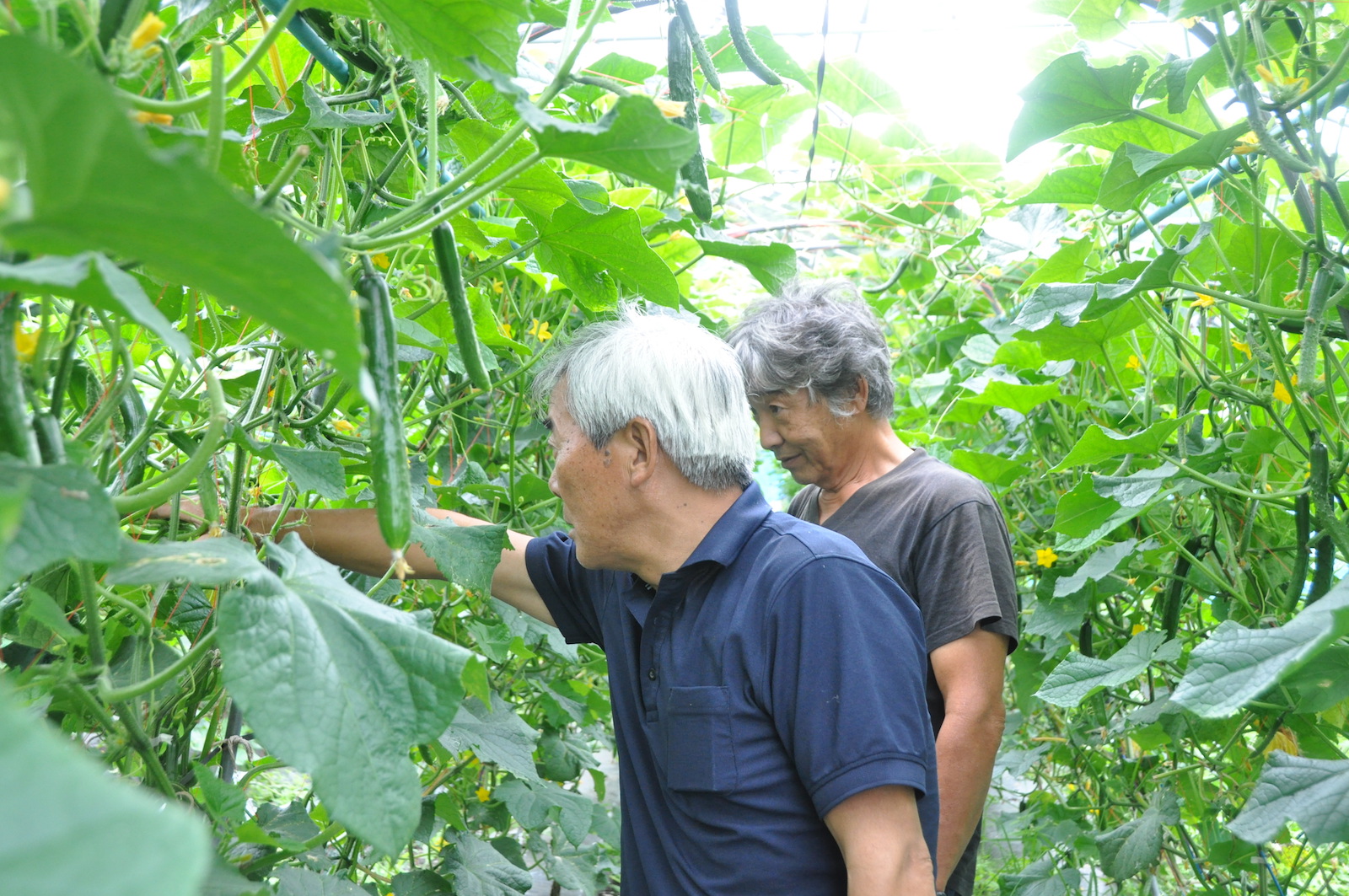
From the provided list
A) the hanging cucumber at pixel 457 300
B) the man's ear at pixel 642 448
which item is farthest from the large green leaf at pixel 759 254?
the hanging cucumber at pixel 457 300

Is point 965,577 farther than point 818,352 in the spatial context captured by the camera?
No

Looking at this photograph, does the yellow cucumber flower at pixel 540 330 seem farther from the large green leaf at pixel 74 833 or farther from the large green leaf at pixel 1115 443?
the large green leaf at pixel 74 833

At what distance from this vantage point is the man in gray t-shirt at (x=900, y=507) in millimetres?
1641

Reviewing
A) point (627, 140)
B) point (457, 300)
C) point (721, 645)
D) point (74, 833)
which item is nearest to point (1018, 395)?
point (721, 645)

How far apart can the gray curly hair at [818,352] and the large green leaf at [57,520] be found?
156 cm

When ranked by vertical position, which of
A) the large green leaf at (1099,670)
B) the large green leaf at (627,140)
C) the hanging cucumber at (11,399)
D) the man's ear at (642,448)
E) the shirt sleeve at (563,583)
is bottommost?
the large green leaf at (1099,670)

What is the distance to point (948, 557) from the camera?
1689 millimetres

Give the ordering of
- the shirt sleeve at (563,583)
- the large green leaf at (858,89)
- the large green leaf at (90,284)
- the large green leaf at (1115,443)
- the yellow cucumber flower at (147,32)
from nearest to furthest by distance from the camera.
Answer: the large green leaf at (90,284), the yellow cucumber flower at (147,32), the large green leaf at (1115,443), the shirt sleeve at (563,583), the large green leaf at (858,89)

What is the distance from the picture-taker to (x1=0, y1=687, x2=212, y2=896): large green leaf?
0.71 ft

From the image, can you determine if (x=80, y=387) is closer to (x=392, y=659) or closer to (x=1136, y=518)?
(x=392, y=659)

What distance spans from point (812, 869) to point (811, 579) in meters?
0.31

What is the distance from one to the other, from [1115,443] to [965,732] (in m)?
0.51

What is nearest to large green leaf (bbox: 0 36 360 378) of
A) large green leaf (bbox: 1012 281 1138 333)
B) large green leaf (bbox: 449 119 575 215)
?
large green leaf (bbox: 449 119 575 215)

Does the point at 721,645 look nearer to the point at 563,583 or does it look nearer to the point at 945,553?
the point at 563,583
